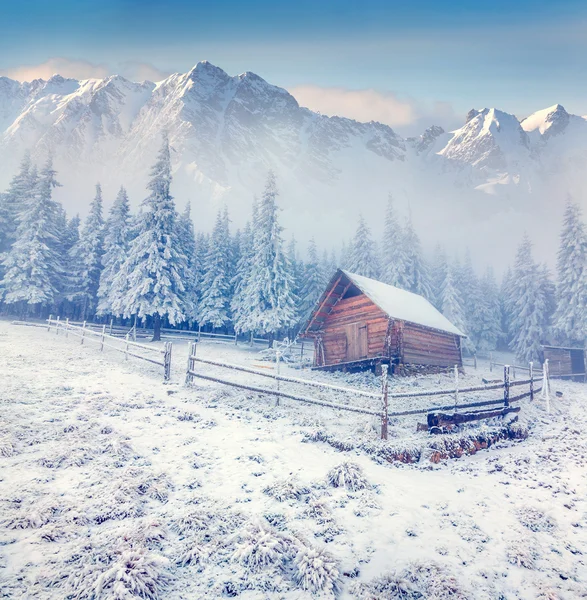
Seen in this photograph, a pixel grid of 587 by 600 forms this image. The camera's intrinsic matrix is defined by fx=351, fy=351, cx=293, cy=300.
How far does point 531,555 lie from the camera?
5.15 metres

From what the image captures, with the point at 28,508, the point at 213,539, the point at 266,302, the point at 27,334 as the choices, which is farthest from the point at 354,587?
the point at 266,302

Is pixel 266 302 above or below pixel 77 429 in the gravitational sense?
above

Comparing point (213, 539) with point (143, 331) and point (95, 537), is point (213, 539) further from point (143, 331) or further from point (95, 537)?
point (143, 331)

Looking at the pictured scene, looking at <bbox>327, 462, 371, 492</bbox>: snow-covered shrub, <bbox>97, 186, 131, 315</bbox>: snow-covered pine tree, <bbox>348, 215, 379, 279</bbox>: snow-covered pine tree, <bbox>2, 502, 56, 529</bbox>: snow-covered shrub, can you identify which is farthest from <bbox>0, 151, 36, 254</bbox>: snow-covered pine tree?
<bbox>327, 462, 371, 492</bbox>: snow-covered shrub

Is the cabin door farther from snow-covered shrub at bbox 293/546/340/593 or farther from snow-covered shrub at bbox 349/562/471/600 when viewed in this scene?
snow-covered shrub at bbox 293/546/340/593

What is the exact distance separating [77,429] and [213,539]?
5.35 m

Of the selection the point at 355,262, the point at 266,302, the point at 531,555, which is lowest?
the point at 531,555

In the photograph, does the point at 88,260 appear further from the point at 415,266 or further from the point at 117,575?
the point at 117,575

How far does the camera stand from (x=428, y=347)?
2562 cm

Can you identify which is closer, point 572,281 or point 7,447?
point 7,447

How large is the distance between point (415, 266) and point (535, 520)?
43.5m

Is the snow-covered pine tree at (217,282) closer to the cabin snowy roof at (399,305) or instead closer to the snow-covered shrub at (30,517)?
the cabin snowy roof at (399,305)

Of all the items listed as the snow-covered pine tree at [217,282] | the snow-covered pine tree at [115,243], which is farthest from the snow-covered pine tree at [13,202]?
the snow-covered pine tree at [217,282]

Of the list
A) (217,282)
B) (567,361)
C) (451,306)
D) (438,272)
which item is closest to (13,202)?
(217,282)
